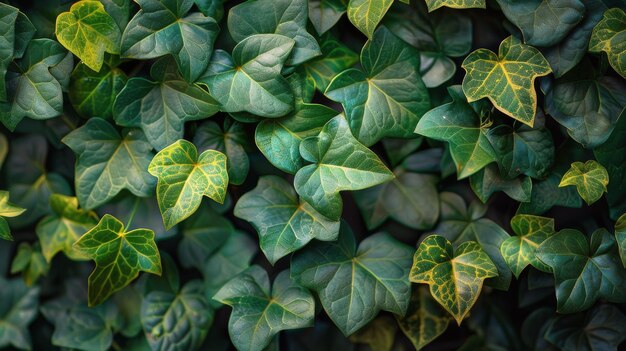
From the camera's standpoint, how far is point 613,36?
1.03 m

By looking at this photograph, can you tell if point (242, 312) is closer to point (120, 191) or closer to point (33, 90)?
point (120, 191)

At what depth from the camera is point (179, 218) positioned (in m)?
1.06

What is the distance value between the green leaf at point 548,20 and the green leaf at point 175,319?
0.87 metres

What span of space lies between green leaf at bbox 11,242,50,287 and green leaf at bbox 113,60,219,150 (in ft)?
1.52

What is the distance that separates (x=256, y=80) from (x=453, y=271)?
52 cm

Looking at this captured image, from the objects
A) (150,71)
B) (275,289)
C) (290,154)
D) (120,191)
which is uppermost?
(150,71)

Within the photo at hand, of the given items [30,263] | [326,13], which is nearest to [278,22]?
[326,13]

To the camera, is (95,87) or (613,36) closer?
(613,36)

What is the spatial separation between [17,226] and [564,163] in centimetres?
122

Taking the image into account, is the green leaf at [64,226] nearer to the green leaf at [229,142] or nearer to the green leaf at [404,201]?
the green leaf at [229,142]

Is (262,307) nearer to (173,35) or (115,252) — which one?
(115,252)

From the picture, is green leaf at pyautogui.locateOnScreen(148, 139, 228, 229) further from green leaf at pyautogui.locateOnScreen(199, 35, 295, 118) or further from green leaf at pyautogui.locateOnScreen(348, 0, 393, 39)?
green leaf at pyautogui.locateOnScreen(348, 0, 393, 39)

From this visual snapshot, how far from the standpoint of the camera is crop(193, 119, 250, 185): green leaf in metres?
1.15

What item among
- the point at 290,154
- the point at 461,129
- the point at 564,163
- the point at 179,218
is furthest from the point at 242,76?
the point at 564,163
